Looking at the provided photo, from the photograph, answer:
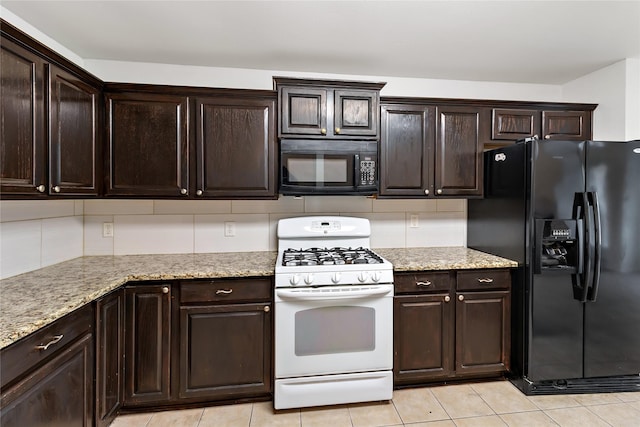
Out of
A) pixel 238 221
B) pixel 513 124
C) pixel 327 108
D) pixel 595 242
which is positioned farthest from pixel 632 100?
pixel 238 221

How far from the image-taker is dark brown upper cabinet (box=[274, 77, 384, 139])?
2314 mm

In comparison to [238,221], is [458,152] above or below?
above

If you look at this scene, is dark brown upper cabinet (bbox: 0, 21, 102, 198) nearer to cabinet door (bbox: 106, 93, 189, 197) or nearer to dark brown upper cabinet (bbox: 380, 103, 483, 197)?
cabinet door (bbox: 106, 93, 189, 197)

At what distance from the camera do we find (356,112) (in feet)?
7.86

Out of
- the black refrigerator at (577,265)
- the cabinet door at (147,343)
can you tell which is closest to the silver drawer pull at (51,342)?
the cabinet door at (147,343)

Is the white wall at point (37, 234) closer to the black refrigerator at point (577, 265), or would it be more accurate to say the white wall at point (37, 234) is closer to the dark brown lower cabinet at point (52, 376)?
the dark brown lower cabinet at point (52, 376)

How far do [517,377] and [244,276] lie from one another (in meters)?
2.03

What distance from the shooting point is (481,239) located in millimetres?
2746

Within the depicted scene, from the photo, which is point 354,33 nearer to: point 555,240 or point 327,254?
point 327,254

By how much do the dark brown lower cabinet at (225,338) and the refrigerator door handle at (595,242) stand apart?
2136 mm

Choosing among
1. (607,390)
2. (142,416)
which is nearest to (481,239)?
(607,390)

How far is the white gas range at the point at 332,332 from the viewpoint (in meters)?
2.05

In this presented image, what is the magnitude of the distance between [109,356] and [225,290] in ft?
2.31

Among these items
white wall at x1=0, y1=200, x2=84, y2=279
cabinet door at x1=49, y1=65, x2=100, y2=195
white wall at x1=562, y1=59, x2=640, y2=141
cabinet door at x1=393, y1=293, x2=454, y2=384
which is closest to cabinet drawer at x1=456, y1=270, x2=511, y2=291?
cabinet door at x1=393, y1=293, x2=454, y2=384
